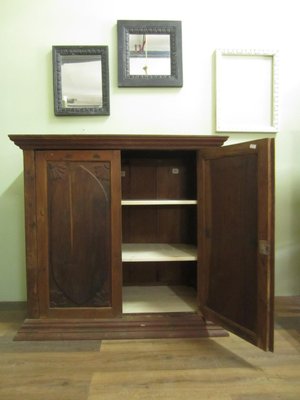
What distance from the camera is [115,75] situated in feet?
6.19

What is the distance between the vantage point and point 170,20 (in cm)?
186

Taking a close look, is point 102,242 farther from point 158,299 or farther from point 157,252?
point 158,299

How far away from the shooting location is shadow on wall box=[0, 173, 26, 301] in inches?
74.6

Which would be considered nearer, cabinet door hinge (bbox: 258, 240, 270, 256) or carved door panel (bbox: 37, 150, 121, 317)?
cabinet door hinge (bbox: 258, 240, 270, 256)

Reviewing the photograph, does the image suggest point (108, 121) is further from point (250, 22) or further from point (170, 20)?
point (250, 22)

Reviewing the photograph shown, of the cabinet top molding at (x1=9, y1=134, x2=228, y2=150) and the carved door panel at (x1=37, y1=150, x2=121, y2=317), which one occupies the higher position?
the cabinet top molding at (x1=9, y1=134, x2=228, y2=150)

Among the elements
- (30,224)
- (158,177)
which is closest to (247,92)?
(158,177)

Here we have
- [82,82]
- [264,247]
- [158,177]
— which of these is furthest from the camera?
[158,177]

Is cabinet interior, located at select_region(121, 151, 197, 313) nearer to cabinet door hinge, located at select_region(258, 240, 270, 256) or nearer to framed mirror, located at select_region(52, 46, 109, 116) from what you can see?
framed mirror, located at select_region(52, 46, 109, 116)

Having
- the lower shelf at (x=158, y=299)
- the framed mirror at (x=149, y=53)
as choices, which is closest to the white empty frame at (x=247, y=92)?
the framed mirror at (x=149, y=53)

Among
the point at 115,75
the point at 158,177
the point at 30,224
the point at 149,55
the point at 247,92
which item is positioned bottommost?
the point at 30,224

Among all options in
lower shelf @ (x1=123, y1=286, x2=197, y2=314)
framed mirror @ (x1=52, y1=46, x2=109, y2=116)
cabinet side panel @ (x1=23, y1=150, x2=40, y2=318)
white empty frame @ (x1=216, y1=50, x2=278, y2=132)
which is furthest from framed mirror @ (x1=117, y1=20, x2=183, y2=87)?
lower shelf @ (x1=123, y1=286, x2=197, y2=314)

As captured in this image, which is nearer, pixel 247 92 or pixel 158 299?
pixel 158 299

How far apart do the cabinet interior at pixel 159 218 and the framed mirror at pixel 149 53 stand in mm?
522
